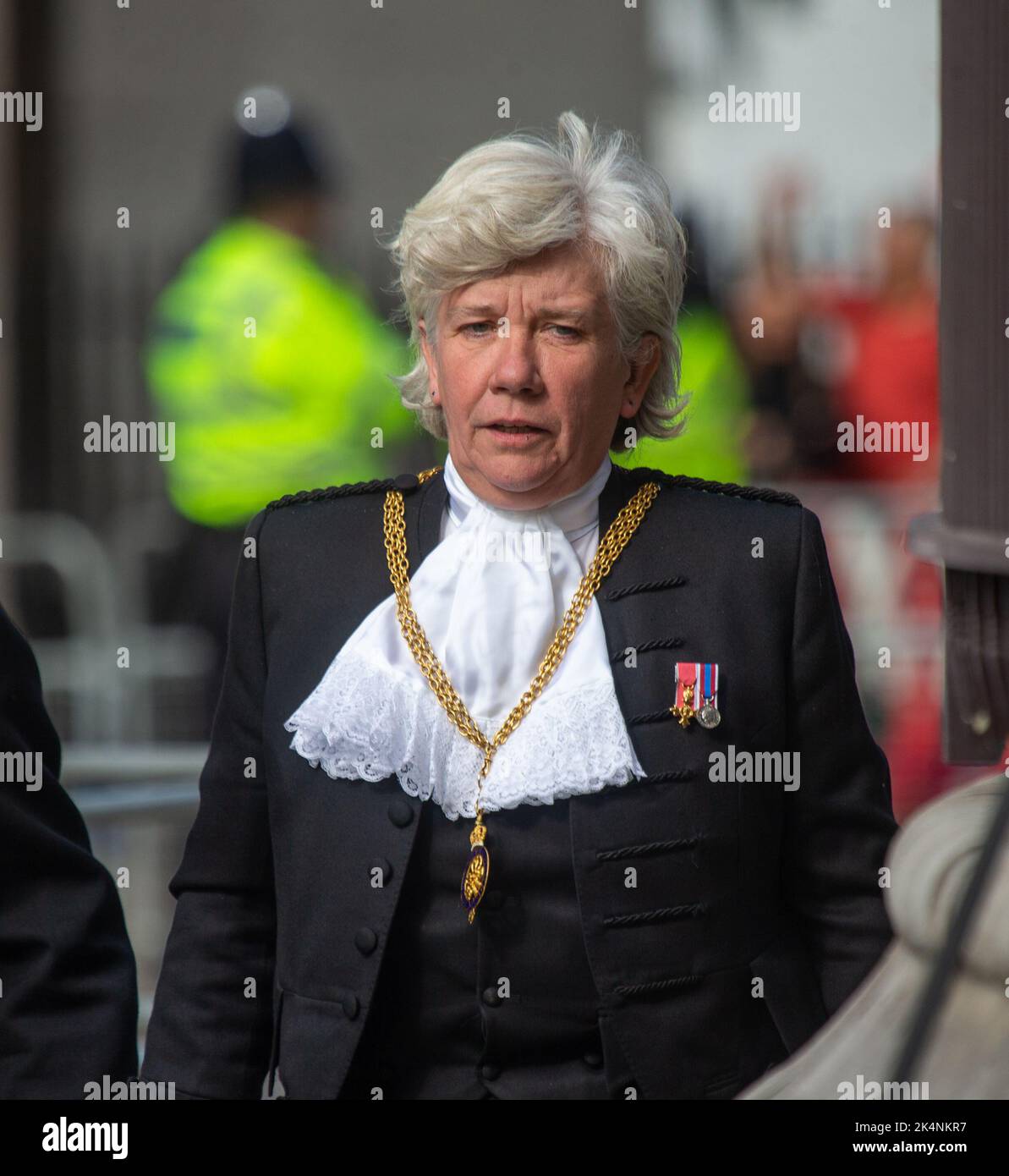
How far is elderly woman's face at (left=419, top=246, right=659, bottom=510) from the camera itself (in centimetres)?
246

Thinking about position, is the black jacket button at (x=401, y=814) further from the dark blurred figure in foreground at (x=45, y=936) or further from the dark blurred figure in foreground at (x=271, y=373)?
the dark blurred figure in foreground at (x=271, y=373)

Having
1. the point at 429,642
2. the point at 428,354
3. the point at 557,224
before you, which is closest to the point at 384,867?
the point at 429,642

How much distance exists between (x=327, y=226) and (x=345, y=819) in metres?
4.67

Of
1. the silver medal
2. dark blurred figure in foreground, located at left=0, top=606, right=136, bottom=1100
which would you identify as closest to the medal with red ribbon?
the silver medal

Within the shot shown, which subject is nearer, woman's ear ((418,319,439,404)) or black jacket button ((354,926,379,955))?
black jacket button ((354,926,379,955))

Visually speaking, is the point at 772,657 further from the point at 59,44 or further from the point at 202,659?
the point at 59,44

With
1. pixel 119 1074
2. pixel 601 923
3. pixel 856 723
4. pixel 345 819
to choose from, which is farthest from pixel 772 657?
pixel 119 1074

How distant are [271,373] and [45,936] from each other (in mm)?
3770

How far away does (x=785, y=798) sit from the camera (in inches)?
99.7

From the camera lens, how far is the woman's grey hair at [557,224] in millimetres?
2453

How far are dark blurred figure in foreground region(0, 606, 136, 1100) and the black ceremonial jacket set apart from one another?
2.8 inches

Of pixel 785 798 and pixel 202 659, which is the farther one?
pixel 202 659

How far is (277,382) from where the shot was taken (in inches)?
242

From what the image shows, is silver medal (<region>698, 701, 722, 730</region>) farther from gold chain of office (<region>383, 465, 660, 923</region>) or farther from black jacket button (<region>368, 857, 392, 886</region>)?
black jacket button (<region>368, 857, 392, 886</region>)
